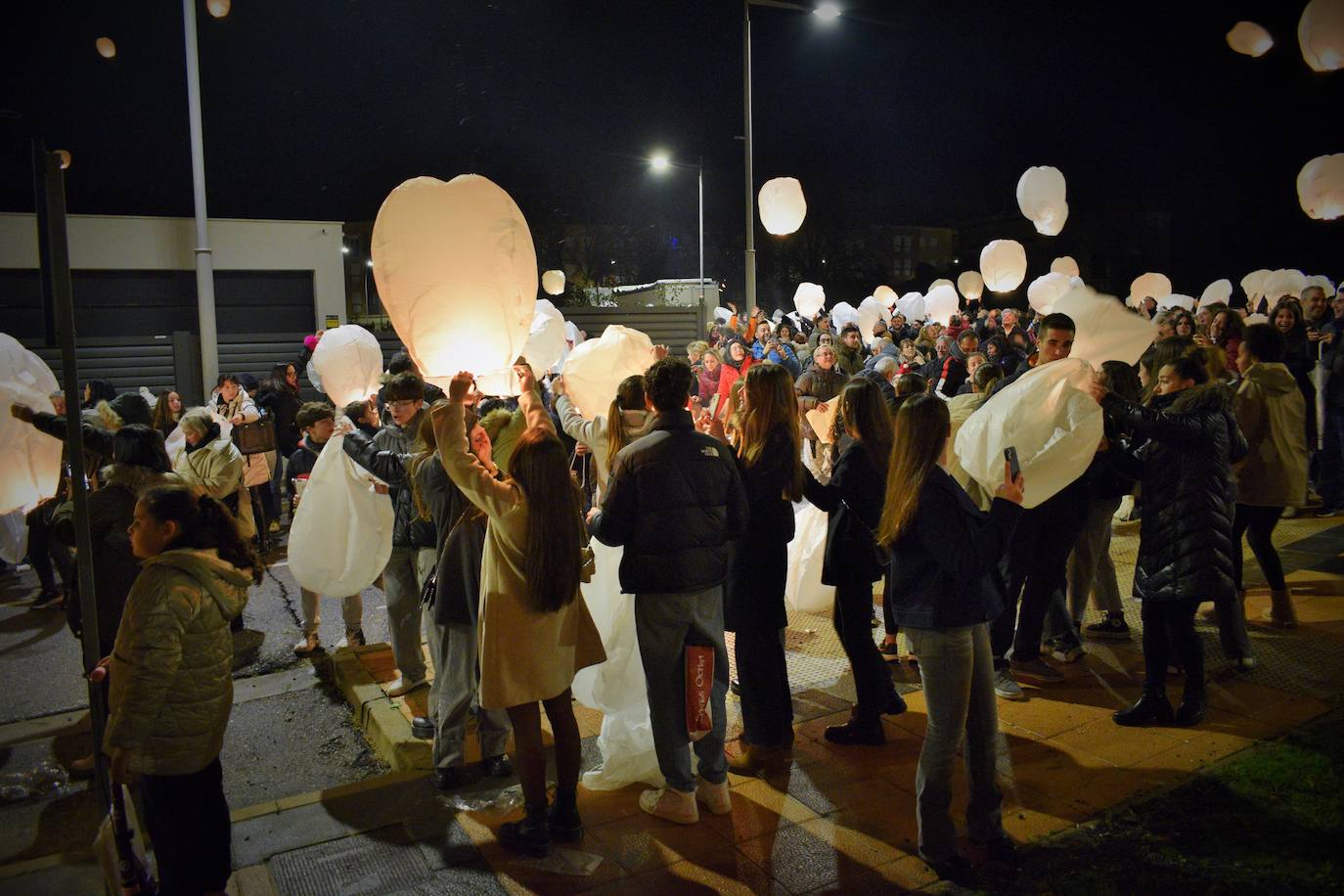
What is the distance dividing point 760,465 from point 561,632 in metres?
1.28

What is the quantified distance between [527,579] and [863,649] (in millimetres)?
1986

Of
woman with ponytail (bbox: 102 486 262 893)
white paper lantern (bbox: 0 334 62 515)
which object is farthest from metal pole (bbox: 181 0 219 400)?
woman with ponytail (bbox: 102 486 262 893)

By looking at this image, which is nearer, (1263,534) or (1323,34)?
(1263,534)

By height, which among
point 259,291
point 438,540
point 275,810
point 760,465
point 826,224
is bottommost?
point 275,810

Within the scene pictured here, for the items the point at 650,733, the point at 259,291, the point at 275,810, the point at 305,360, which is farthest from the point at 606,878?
the point at 259,291

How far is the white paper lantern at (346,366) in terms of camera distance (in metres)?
6.22

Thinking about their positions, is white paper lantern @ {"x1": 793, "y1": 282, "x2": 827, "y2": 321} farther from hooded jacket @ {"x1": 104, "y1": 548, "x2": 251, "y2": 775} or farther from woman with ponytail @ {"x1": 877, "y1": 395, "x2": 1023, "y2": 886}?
hooded jacket @ {"x1": 104, "y1": 548, "x2": 251, "y2": 775}

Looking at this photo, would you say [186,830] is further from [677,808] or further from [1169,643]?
[1169,643]

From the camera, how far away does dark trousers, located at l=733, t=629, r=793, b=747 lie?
4.48 metres

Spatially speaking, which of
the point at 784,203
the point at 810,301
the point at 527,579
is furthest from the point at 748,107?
the point at 527,579

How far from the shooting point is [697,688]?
394cm

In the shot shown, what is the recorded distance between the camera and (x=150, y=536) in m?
3.26

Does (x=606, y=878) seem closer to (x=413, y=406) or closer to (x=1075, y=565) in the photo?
(x=413, y=406)

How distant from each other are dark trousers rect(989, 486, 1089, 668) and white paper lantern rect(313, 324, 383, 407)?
4275 millimetres
